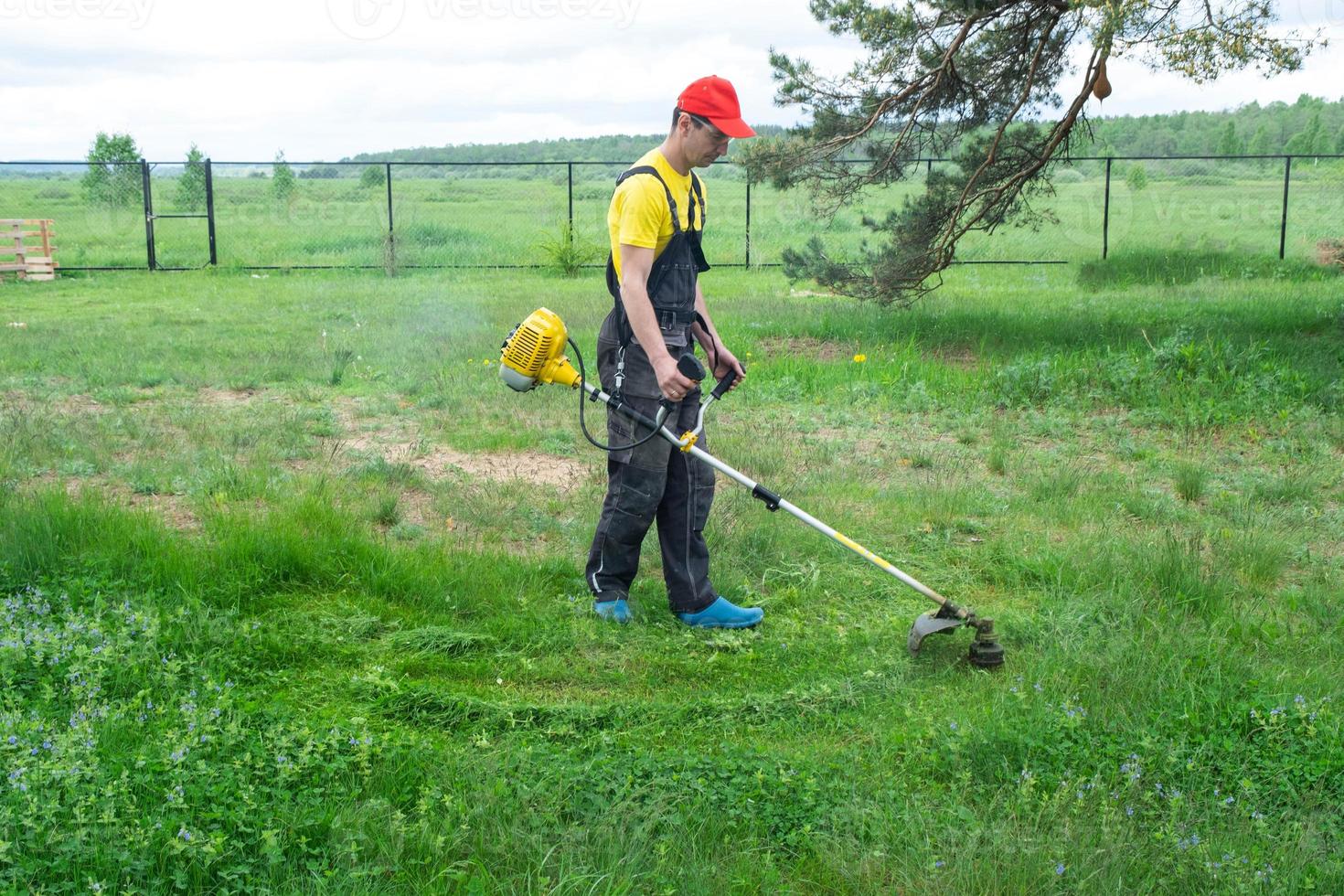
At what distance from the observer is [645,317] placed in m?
4.40

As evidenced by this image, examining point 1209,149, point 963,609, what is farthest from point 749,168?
point 1209,149

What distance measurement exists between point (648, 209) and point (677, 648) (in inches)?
68.8

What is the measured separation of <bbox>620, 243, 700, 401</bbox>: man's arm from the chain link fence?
270 inches

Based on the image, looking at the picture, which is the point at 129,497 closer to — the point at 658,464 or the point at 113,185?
the point at 658,464

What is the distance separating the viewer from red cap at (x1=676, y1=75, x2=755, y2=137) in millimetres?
4340

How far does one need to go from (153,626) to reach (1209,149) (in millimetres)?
45207

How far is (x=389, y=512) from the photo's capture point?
234 inches

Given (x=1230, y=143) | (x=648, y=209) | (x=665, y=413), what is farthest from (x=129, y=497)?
(x=1230, y=143)

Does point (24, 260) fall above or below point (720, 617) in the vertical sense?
above

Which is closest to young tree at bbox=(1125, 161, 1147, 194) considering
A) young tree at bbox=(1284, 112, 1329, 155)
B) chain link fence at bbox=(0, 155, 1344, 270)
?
chain link fence at bbox=(0, 155, 1344, 270)

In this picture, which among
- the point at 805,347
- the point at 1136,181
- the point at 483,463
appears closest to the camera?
the point at 483,463

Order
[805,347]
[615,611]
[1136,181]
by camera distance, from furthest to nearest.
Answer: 1. [1136,181]
2. [805,347]
3. [615,611]

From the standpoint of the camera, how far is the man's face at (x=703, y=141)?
172 inches

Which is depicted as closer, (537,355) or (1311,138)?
(537,355)
